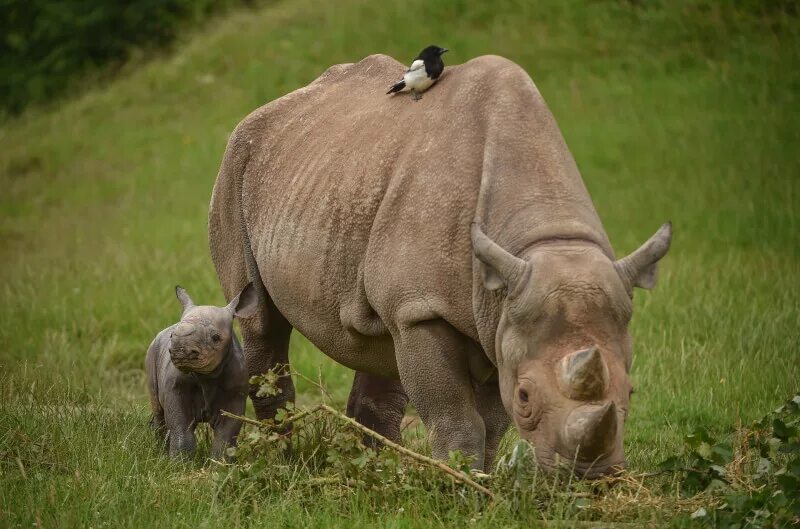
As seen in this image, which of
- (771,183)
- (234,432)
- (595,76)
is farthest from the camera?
(595,76)

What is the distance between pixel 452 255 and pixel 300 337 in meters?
5.81

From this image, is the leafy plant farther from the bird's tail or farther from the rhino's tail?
the rhino's tail

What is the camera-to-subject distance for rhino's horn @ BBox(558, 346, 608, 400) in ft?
15.3

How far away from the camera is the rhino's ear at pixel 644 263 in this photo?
5.12m

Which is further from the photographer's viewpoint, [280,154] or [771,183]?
[771,183]

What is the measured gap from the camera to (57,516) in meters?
5.27

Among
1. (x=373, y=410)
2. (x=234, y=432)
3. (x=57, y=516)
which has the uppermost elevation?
(x=57, y=516)

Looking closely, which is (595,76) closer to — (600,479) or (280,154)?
(280,154)

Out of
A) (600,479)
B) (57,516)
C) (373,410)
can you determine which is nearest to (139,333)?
(373,410)

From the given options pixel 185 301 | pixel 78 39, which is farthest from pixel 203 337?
pixel 78 39

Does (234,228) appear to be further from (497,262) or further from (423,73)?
(497,262)

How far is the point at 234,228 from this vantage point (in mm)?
7527

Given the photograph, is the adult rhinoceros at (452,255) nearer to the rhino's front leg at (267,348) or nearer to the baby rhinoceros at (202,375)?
the rhino's front leg at (267,348)

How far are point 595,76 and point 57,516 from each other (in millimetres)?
14767
